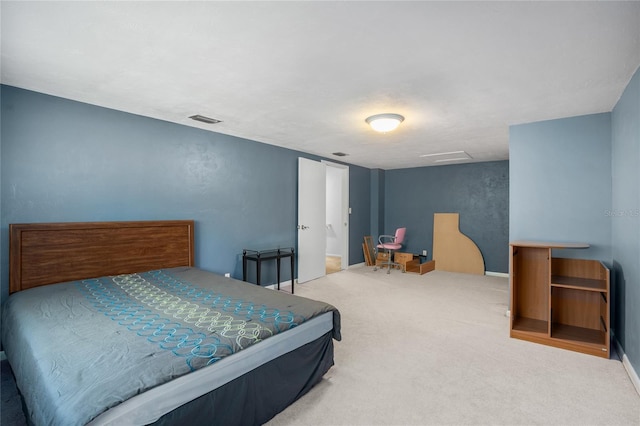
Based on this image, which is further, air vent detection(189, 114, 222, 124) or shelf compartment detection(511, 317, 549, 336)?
air vent detection(189, 114, 222, 124)

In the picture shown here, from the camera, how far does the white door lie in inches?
213

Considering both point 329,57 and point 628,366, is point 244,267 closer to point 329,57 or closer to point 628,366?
point 329,57

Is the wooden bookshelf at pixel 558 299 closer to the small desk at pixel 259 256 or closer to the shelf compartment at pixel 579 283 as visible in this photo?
the shelf compartment at pixel 579 283

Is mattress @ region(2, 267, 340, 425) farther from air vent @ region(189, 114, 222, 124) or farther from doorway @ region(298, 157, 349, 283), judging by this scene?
doorway @ region(298, 157, 349, 283)

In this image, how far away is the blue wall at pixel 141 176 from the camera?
274cm

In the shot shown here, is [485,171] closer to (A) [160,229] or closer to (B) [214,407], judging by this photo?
(A) [160,229]

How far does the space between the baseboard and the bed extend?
2.16 m

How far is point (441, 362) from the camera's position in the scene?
2.63 meters

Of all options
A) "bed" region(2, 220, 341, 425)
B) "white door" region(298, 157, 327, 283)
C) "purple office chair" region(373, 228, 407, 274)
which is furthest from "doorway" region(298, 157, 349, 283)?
"bed" region(2, 220, 341, 425)

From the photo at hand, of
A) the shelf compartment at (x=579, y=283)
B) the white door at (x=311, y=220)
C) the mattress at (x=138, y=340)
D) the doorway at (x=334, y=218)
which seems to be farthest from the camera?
the doorway at (x=334, y=218)

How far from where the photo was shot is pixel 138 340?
1739 millimetres

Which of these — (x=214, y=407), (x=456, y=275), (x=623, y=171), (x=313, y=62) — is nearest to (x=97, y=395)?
(x=214, y=407)

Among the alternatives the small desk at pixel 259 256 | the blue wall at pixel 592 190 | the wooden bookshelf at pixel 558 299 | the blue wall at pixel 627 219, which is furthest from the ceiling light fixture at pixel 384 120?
the small desk at pixel 259 256

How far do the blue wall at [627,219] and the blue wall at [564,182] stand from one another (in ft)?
0.37
